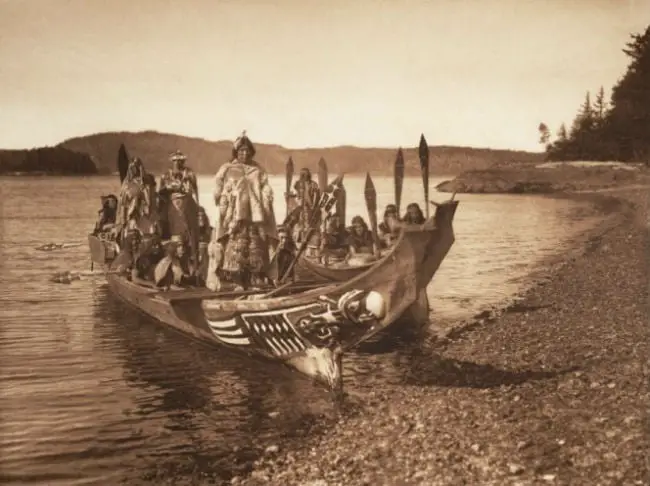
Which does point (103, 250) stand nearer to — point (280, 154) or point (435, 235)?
point (280, 154)

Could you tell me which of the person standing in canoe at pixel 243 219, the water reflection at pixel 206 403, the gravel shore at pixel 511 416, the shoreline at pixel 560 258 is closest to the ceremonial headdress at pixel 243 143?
the person standing in canoe at pixel 243 219

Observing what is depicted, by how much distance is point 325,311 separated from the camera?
20.5 feet

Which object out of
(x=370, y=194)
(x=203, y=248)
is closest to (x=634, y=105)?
(x=370, y=194)

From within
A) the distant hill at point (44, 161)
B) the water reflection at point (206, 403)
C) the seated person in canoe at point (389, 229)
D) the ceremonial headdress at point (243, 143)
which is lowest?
the water reflection at point (206, 403)

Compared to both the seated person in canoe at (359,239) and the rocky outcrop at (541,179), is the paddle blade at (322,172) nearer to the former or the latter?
the rocky outcrop at (541,179)

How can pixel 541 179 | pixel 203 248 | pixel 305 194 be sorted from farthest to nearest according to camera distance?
1. pixel 541 179
2. pixel 305 194
3. pixel 203 248

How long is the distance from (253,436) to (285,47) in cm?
403

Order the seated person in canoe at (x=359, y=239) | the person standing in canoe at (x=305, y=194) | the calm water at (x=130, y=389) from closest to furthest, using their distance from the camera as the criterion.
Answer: the calm water at (x=130, y=389) < the person standing in canoe at (x=305, y=194) < the seated person in canoe at (x=359, y=239)

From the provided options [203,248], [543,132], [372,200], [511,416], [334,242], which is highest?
[543,132]

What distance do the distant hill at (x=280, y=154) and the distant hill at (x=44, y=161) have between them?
183 millimetres

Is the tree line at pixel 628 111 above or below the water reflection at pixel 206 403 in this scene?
above

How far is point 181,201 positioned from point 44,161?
202 centimetres

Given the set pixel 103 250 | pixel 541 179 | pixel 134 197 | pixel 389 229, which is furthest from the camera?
pixel 541 179

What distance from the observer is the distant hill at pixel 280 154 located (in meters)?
8.65
